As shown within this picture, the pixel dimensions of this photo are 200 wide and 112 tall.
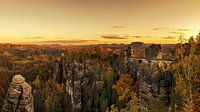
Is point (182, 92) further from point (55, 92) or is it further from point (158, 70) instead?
point (55, 92)

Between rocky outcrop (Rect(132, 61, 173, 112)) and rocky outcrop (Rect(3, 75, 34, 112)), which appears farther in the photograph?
rocky outcrop (Rect(3, 75, 34, 112))

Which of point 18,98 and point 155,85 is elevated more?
point 155,85

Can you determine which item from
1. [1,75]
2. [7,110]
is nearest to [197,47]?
[7,110]

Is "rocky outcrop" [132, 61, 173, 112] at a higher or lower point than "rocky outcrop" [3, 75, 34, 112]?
higher

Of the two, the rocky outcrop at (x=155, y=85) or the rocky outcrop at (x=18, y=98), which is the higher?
the rocky outcrop at (x=155, y=85)

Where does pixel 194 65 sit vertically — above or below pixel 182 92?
above

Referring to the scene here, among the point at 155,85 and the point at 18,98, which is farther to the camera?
the point at 18,98

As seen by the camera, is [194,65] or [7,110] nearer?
[194,65]

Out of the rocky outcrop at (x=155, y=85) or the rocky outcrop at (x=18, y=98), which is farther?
the rocky outcrop at (x=18, y=98)
